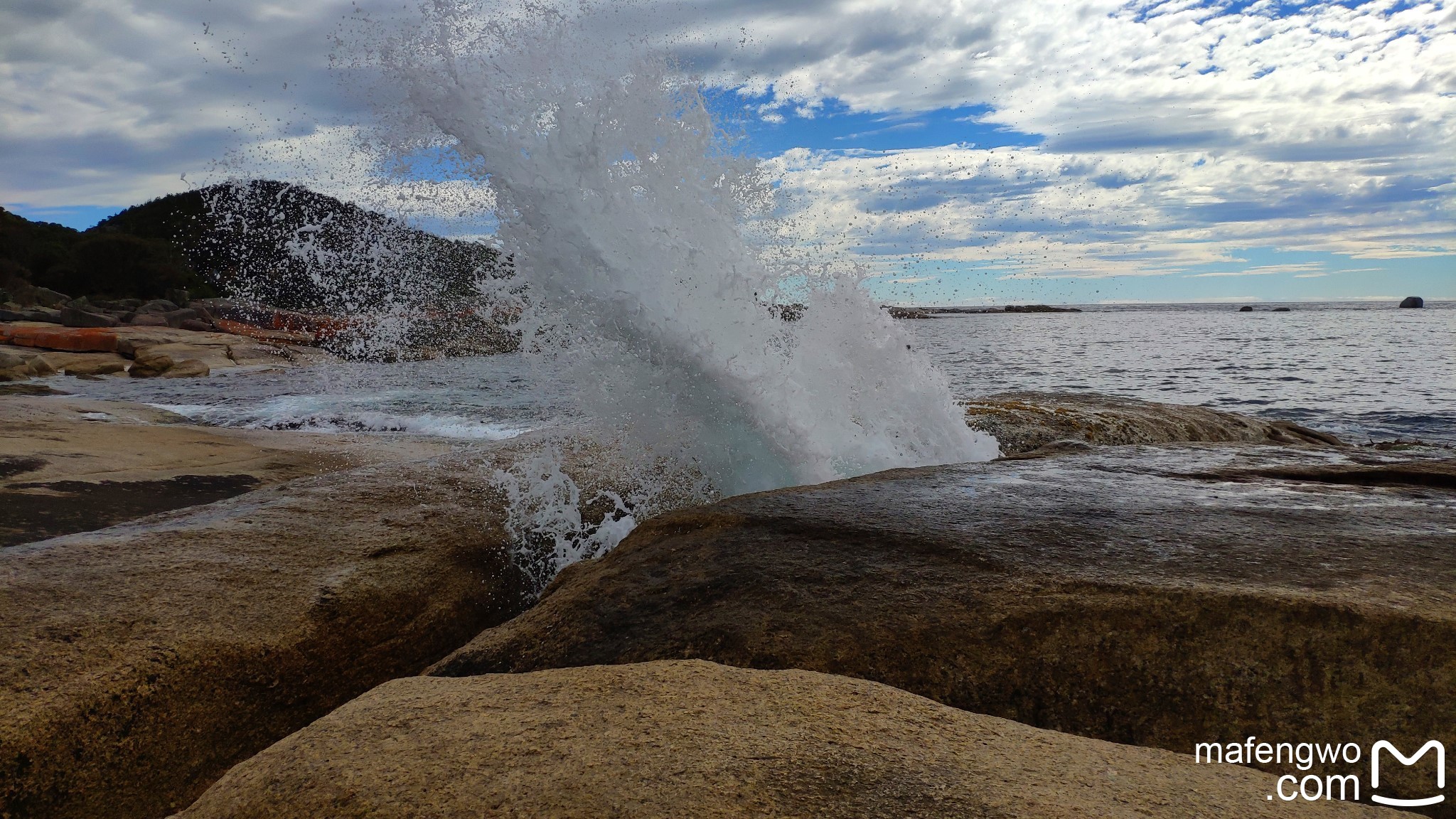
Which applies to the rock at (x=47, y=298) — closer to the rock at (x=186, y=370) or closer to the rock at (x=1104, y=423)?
the rock at (x=186, y=370)

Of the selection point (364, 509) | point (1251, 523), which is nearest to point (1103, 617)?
point (1251, 523)

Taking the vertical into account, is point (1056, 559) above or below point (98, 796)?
above

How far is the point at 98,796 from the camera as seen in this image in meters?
2.46

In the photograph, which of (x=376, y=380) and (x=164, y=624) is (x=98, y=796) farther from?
(x=376, y=380)

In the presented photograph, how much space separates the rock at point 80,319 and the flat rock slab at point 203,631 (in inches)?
1065

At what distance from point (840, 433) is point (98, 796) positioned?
14.8 ft

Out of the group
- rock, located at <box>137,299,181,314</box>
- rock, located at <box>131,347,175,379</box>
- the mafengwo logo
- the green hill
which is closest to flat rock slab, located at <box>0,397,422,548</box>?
the green hill

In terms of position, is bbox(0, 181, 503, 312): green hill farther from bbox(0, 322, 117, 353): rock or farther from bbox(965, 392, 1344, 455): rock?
bbox(0, 322, 117, 353): rock

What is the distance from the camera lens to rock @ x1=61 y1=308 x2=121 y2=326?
25062mm

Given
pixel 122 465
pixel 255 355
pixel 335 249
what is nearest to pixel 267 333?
pixel 255 355

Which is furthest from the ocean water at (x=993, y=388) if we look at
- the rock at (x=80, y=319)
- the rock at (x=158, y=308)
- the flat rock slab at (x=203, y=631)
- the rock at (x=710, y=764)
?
the rock at (x=158, y=308)

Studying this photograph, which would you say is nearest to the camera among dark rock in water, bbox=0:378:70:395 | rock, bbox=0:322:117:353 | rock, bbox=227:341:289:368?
dark rock in water, bbox=0:378:70:395

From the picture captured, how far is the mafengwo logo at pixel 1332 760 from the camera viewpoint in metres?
1.86

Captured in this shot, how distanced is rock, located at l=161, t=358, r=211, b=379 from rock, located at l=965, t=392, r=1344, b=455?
1851cm
